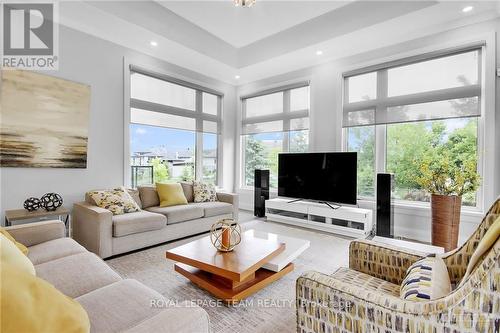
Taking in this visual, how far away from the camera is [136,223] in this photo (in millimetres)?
2924

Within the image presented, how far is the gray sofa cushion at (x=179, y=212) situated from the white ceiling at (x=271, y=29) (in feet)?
8.41

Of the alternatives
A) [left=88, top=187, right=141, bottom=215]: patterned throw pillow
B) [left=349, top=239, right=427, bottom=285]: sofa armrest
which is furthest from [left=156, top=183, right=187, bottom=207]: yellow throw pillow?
[left=349, top=239, right=427, bottom=285]: sofa armrest

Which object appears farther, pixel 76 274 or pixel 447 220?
pixel 447 220

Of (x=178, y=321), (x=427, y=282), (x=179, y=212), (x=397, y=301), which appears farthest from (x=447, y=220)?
(x=179, y=212)

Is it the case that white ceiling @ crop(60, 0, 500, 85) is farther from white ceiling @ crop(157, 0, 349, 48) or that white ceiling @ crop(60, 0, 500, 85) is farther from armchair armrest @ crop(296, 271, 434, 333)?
armchair armrest @ crop(296, 271, 434, 333)

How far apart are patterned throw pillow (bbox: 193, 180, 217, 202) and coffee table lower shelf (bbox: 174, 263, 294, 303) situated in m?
2.01

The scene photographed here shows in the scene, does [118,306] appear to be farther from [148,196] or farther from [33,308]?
[148,196]

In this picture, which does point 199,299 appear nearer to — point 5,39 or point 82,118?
point 82,118

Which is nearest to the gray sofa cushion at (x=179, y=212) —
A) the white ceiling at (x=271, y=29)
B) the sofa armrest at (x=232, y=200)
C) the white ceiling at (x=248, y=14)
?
the sofa armrest at (x=232, y=200)

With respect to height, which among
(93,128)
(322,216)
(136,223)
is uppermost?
(93,128)

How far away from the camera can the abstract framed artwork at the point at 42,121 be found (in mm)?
2847

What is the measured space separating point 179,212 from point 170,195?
51cm

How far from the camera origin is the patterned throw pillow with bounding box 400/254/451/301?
104cm

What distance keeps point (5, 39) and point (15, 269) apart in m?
3.62
